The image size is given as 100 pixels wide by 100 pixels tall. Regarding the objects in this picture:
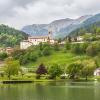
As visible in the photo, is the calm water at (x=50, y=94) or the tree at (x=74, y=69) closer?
the calm water at (x=50, y=94)

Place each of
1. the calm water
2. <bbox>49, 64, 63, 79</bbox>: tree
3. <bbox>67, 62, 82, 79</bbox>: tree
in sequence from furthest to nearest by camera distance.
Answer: <bbox>67, 62, 82, 79</bbox>: tree < <bbox>49, 64, 63, 79</bbox>: tree < the calm water

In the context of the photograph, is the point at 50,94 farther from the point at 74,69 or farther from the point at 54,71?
the point at 74,69

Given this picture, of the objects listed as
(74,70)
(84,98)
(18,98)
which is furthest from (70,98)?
(74,70)

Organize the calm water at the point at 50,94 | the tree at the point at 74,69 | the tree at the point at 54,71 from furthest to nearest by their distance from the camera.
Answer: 1. the tree at the point at 74,69
2. the tree at the point at 54,71
3. the calm water at the point at 50,94

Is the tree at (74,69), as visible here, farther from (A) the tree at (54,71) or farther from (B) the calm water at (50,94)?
(B) the calm water at (50,94)

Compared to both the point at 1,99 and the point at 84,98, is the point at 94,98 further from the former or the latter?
the point at 1,99

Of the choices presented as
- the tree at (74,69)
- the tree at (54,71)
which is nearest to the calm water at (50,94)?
the tree at (54,71)

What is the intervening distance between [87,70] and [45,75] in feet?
60.7

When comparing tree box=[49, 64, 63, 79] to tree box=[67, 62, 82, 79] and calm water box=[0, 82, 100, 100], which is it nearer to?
tree box=[67, 62, 82, 79]

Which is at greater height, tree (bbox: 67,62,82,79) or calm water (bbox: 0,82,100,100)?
tree (bbox: 67,62,82,79)

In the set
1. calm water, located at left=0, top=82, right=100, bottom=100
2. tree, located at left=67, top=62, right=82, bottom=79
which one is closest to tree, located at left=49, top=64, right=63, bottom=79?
tree, located at left=67, top=62, right=82, bottom=79

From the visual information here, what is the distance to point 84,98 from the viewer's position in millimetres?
62875

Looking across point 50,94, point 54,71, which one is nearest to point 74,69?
point 54,71

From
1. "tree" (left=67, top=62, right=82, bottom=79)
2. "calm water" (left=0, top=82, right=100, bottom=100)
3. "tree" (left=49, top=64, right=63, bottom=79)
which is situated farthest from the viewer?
"tree" (left=67, top=62, right=82, bottom=79)
